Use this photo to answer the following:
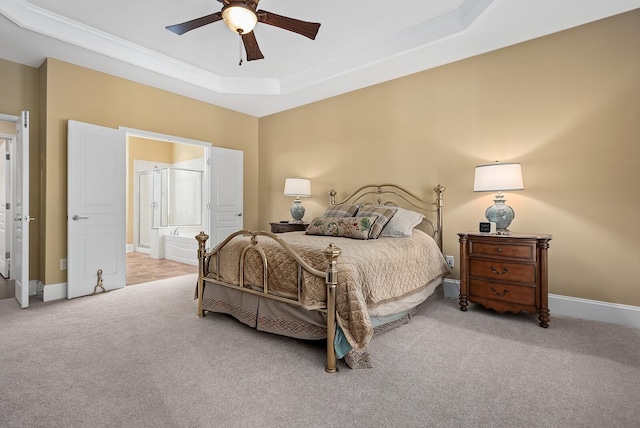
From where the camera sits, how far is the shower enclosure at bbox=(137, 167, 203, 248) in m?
7.31

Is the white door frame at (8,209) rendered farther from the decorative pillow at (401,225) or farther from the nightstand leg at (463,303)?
the nightstand leg at (463,303)

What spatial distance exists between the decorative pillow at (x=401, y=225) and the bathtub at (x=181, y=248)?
12.2 ft

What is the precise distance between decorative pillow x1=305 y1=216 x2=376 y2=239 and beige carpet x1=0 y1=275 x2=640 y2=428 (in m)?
0.94

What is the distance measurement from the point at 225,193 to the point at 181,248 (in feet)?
5.61

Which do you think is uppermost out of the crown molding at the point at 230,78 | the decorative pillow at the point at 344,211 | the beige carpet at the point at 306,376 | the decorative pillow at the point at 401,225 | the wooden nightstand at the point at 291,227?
the crown molding at the point at 230,78

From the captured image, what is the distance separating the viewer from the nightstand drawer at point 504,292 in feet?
9.09

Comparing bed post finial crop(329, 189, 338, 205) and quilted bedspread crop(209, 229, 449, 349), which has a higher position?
bed post finial crop(329, 189, 338, 205)

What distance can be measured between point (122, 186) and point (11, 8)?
190 centimetres

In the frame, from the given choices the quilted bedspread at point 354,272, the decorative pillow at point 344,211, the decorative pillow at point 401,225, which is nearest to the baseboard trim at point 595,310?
the quilted bedspread at point 354,272

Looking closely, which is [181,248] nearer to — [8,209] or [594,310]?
[8,209]

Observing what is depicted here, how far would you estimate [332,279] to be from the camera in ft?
6.62

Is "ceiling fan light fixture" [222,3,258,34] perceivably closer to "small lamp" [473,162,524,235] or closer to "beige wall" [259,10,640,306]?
"beige wall" [259,10,640,306]

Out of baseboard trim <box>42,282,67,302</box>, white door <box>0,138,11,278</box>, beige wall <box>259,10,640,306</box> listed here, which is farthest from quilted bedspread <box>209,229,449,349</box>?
white door <box>0,138,11,278</box>

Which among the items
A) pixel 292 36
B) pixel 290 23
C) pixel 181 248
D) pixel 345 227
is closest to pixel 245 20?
pixel 290 23
